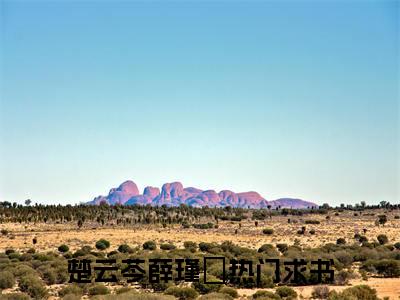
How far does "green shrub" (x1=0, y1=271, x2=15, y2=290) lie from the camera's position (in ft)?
94.9

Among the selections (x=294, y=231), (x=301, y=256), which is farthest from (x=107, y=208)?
(x=301, y=256)

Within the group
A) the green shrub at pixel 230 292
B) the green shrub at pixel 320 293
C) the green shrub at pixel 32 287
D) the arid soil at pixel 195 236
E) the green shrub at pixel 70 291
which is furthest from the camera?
the arid soil at pixel 195 236

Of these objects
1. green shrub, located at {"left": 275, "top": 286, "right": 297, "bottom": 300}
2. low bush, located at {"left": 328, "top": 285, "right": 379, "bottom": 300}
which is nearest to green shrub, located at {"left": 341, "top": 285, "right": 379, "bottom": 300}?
low bush, located at {"left": 328, "top": 285, "right": 379, "bottom": 300}

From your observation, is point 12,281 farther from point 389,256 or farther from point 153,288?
point 389,256

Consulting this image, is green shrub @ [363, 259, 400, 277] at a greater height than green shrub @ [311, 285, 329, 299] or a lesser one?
greater

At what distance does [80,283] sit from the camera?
28844mm

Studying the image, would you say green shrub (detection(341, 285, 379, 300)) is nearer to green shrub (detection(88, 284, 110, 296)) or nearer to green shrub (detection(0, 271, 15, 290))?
green shrub (detection(88, 284, 110, 296))

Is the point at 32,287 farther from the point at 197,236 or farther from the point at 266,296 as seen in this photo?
the point at 197,236

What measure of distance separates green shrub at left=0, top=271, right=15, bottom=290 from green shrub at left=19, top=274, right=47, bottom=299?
552mm

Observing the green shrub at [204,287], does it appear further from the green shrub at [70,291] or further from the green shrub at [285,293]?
the green shrub at [70,291]

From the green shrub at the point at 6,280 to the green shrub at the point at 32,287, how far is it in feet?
1.81

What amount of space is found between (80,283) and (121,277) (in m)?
3.46

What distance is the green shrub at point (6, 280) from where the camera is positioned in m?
28.9

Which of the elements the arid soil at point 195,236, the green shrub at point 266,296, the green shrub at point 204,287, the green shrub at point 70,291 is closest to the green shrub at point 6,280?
the green shrub at point 70,291
